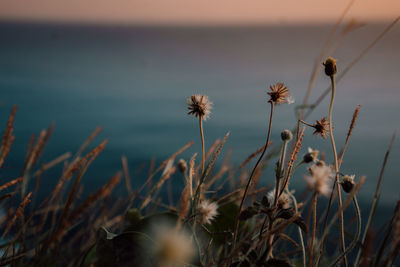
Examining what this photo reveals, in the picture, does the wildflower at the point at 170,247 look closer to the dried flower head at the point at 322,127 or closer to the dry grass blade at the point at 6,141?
the dried flower head at the point at 322,127

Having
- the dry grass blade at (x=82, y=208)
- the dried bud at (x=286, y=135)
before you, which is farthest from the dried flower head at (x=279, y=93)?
the dry grass blade at (x=82, y=208)

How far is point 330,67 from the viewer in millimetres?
709

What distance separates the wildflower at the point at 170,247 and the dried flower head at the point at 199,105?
237mm

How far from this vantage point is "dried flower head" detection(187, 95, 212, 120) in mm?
794

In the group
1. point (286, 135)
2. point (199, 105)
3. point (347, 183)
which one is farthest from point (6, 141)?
point (347, 183)

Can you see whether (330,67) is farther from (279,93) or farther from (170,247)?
(170,247)

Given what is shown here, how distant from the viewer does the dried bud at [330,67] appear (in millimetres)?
708

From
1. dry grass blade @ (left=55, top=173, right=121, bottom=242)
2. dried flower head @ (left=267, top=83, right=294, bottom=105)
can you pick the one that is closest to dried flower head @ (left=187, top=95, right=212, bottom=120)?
dried flower head @ (left=267, top=83, right=294, bottom=105)

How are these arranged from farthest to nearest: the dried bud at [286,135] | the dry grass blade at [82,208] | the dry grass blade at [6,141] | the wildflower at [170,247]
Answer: the dry grass blade at [6,141], the dried bud at [286,135], the wildflower at [170,247], the dry grass blade at [82,208]

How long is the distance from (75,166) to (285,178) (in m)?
0.36

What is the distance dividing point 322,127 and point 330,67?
0.38ft

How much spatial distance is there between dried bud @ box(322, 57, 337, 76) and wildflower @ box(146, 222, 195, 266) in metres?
0.40

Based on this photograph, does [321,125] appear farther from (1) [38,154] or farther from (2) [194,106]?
(1) [38,154]

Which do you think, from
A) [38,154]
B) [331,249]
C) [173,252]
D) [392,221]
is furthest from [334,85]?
[331,249]
